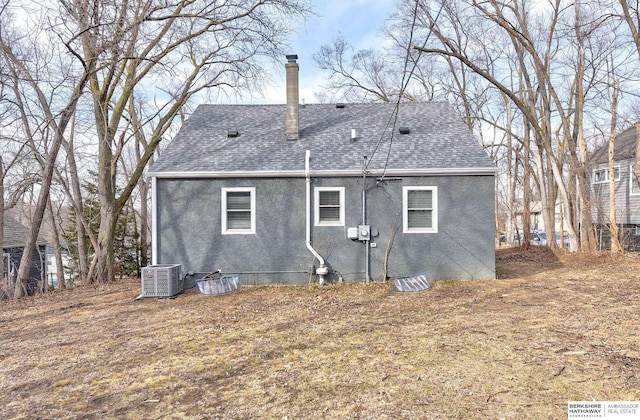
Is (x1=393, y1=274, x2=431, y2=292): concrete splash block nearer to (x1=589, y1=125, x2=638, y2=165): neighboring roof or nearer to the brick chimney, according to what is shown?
the brick chimney

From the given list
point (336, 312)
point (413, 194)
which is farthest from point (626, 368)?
point (413, 194)

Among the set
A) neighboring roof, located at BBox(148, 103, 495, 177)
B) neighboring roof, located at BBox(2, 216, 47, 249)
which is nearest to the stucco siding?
neighboring roof, located at BBox(148, 103, 495, 177)

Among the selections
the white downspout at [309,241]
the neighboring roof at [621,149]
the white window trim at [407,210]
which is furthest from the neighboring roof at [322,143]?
the neighboring roof at [621,149]

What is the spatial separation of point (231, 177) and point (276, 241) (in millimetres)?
1875

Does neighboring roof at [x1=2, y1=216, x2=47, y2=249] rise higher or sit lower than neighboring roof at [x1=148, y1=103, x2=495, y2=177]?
lower

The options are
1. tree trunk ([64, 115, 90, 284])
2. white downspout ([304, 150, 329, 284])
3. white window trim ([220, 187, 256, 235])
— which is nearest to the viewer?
white downspout ([304, 150, 329, 284])

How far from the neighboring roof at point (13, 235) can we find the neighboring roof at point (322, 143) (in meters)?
12.6

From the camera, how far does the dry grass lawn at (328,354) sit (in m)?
3.40

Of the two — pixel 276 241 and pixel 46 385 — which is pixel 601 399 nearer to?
pixel 46 385

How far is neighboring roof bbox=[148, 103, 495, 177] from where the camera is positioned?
8961 mm

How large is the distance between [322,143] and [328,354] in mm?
6527

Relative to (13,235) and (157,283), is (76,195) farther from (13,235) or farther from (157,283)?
(13,235)

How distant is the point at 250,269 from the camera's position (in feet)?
29.6

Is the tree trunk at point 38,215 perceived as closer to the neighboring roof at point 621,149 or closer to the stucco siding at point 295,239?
the stucco siding at point 295,239
